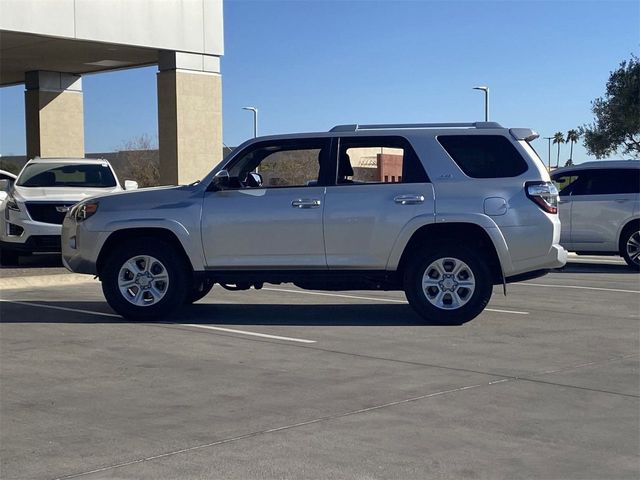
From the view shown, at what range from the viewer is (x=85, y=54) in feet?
78.7

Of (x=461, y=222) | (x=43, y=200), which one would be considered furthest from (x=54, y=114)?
(x=461, y=222)

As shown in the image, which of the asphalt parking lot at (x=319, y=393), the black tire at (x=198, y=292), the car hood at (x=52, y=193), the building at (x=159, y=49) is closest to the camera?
the asphalt parking lot at (x=319, y=393)

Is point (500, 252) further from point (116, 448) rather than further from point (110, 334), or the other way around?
point (116, 448)

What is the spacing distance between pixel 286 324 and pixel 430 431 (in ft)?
14.6

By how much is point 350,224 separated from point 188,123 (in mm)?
13933

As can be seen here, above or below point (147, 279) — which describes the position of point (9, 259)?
below

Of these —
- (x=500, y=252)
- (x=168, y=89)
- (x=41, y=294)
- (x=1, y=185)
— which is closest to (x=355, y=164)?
(x=500, y=252)

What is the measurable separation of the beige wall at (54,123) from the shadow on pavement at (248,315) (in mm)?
16627

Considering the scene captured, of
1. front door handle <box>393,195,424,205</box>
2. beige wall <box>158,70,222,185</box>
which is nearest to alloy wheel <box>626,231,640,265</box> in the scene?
front door handle <box>393,195,424,205</box>

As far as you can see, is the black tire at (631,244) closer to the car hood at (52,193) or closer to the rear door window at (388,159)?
the rear door window at (388,159)

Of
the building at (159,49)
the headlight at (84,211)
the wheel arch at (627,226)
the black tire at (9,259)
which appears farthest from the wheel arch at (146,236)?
the building at (159,49)

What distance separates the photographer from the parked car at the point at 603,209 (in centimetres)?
1669

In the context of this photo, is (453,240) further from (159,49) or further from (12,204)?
(159,49)

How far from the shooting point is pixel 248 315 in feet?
36.0
